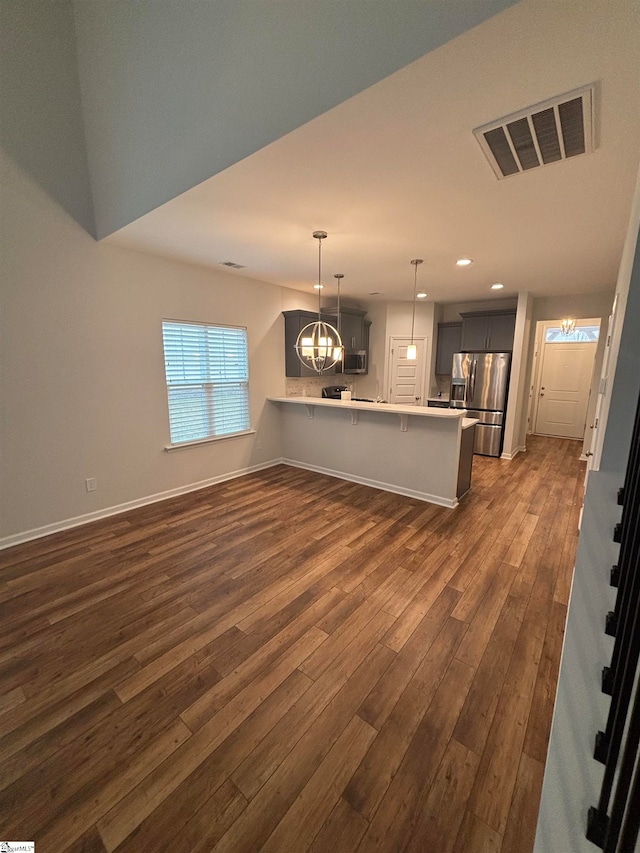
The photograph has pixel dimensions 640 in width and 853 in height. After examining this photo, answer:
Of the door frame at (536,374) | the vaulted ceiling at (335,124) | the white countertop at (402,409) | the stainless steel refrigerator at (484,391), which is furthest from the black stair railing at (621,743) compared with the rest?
the door frame at (536,374)

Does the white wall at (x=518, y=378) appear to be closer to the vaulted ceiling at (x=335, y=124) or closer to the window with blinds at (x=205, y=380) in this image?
the vaulted ceiling at (x=335, y=124)

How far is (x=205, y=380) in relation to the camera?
443 centimetres

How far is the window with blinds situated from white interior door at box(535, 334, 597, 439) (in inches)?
255

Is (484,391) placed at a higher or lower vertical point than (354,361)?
lower

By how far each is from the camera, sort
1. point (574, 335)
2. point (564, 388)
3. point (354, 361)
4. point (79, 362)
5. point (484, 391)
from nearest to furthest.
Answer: point (79, 362)
point (484, 391)
point (354, 361)
point (574, 335)
point (564, 388)

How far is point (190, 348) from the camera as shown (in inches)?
166

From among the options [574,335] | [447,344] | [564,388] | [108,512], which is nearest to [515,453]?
[447,344]

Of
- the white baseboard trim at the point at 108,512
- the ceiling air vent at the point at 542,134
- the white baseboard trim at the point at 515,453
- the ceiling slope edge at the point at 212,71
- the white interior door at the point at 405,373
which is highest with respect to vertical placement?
the ceiling slope edge at the point at 212,71

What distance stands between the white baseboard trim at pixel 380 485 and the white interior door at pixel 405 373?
8.71ft

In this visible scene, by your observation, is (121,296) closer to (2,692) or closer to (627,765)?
(2,692)

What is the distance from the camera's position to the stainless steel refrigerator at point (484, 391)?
18.4 feet

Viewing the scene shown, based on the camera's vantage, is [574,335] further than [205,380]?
Yes

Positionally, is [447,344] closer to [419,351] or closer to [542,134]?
[419,351]

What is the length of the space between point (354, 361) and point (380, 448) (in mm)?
2689
